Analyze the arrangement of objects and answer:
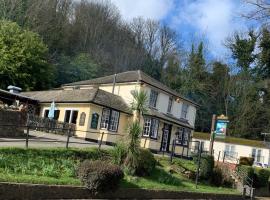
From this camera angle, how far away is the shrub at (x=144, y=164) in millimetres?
20828

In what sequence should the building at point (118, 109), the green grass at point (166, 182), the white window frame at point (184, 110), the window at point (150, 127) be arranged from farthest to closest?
the white window frame at point (184, 110) < the window at point (150, 127) < the building at point (118, 109) < the green grass at point (166, 182)

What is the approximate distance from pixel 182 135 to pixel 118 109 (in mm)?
8694

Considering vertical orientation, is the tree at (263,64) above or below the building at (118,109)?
above

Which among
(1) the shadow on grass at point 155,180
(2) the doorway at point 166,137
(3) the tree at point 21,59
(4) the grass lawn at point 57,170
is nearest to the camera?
(4) the grass lawn at point 57,170

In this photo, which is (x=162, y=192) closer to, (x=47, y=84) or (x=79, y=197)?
(x=79, y=197)

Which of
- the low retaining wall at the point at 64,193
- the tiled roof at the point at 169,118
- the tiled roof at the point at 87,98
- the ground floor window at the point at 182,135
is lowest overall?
the low retaining wall at the point at 64,193

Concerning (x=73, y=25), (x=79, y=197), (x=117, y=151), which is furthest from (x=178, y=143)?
(x=73, y=25)

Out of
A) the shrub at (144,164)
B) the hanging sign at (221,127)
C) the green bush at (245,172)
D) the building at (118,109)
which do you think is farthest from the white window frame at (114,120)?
the shrub at (144,164)

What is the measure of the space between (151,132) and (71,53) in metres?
31.9

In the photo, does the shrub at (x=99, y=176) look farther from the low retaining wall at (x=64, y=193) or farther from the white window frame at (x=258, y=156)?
the white window frame at (x=258, y=156)

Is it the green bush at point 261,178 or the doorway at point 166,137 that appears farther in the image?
the doorway at point 166,137

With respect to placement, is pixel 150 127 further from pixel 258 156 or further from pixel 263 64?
pixel 263 64

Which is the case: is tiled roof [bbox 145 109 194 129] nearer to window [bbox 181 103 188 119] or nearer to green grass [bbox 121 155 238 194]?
window [bbox 181 103 188 119]

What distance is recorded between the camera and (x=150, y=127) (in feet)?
124
